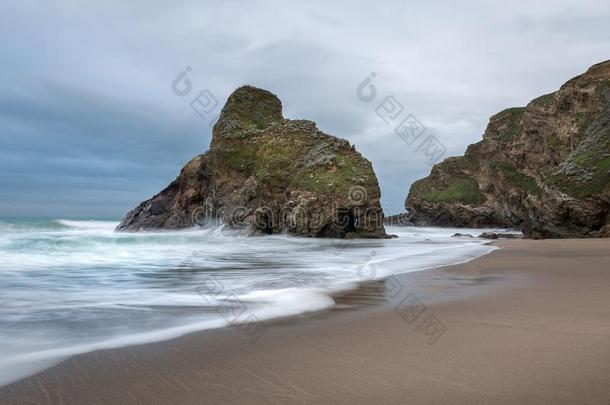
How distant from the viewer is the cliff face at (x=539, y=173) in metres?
25.3

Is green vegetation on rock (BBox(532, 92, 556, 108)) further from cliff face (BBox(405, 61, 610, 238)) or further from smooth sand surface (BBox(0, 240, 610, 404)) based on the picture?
smooth sand surface (BBox(0, 240, 610, 404))

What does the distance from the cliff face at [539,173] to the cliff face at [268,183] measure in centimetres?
1083

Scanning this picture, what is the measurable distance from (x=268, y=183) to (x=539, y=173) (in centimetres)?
2278

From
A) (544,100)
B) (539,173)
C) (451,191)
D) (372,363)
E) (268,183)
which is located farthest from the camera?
(451,191)

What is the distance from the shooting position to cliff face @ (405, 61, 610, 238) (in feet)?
83.0

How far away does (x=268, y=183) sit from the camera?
31094mm

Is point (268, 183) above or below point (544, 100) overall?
below

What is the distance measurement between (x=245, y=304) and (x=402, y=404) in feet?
11.8

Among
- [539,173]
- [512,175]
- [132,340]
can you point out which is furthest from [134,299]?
[512,175]

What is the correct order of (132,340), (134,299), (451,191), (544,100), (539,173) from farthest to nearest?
(451,191)
(544,100)
(539,173)
(134,299)
(132,340)

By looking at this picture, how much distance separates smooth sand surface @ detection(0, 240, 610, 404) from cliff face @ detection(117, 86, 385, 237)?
23214mm

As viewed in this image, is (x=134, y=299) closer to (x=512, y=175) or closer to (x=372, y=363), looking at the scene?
(x=372, y=363)

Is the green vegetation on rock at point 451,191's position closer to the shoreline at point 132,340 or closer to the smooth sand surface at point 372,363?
the shoreline at point 132,340

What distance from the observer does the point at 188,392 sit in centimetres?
257
